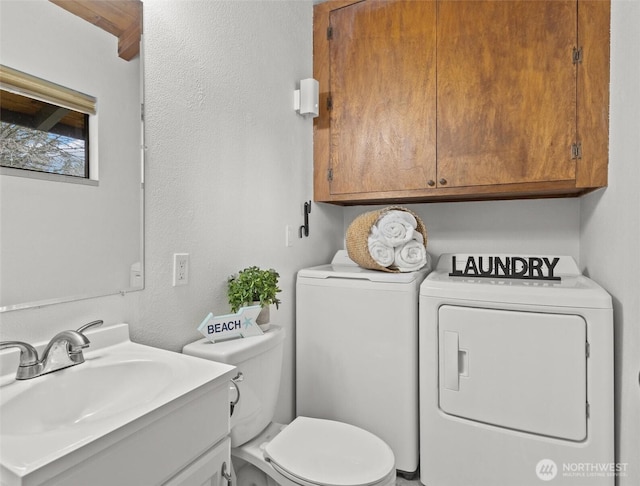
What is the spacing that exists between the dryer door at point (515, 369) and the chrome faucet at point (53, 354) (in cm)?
136

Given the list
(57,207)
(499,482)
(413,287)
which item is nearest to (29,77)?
(57,207)

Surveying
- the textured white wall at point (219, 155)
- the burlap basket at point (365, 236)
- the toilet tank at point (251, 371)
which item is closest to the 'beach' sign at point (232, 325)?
the toilet tank at point (251, 371)

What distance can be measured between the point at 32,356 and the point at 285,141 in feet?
4.67

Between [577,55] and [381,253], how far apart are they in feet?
4.02

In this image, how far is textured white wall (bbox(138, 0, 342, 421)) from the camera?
4.10 feet

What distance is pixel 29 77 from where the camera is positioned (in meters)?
0.93

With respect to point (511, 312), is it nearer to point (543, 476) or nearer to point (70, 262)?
point (543, 476)

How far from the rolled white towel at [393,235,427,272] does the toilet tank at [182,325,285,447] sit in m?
A: 0.69

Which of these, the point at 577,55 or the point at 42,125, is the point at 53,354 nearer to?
the point at 42,125

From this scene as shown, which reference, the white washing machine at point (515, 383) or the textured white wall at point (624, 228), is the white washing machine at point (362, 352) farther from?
the textured white wall at point (624, 228)

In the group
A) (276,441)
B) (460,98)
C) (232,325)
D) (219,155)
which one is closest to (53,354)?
(232,325)

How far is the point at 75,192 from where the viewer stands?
1021mm

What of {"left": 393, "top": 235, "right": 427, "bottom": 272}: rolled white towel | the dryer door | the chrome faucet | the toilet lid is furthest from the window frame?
the dryer door

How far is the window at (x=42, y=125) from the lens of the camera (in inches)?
34.6
